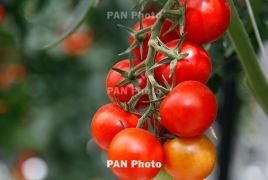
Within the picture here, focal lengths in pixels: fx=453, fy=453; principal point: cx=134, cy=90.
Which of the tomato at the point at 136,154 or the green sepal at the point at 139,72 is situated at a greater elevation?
the green sepal at the point at 139,72

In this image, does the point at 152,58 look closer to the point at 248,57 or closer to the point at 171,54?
the point at 171,54

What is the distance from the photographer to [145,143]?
0.44 meters

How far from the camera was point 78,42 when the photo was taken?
149 cm

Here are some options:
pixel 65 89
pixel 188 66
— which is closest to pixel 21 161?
pixel 65 89

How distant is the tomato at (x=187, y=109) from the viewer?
0.44 m

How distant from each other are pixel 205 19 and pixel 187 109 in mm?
110

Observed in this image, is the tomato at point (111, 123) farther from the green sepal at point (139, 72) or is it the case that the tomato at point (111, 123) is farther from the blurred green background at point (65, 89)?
the blurred green background at point (65, 89)

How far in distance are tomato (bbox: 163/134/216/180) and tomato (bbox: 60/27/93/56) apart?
1.06 m

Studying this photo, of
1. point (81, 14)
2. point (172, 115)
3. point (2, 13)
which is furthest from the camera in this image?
point (2, 13)

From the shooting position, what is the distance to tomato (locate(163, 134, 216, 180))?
45cm

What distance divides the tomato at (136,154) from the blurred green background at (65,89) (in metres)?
0.66

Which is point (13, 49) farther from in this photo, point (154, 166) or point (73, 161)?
point (154, 166)

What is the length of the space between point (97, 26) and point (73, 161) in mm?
523

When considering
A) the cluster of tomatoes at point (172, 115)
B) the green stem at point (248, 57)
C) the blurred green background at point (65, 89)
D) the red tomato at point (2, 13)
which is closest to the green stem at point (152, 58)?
the cluster of tomatoes at point (172, 115)
